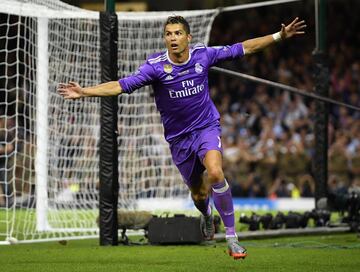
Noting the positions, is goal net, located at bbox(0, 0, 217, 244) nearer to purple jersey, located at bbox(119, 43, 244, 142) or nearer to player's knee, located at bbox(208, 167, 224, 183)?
purple jersey, located at bbox(119, 43, 244, 142)

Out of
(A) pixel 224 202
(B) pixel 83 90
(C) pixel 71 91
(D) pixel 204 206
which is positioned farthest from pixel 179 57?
(D) pixel 204 206

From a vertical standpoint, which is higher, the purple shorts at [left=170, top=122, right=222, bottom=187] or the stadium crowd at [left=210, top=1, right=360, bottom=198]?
the stadium crowd at [left=210, top=1, right=360, bottom=198]

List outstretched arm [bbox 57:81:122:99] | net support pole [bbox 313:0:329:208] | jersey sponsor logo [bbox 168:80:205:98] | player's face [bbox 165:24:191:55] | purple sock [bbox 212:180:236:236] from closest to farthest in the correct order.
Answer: outstretched arm [bbox 57:81:122:99]
purple sock [bbox 212:180:236:236]
player's face [bbox 165:24:191:55]
jersey sponsor logo [bbox 168:80:205:98]
net support pole [bbox 313:0:329:208]

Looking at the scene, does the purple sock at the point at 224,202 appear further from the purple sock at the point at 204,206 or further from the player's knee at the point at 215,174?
the purple sock at the point at 204,206

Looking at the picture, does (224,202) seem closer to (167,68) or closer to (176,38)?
(167,68)

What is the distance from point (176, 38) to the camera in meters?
9.88

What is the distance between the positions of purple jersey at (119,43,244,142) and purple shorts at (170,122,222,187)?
0.26 feet

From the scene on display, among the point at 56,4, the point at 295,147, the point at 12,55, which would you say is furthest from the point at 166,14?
the point at 295,147

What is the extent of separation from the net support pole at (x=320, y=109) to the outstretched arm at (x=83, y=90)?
7.20m

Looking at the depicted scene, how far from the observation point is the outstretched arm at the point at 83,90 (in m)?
9.19

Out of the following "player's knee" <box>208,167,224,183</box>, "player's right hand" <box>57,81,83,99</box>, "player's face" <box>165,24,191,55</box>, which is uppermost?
"player's face" <box>165,24,191,55</box>

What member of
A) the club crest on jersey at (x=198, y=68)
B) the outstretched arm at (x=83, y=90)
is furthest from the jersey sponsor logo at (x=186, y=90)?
the outstretched arm at (x=83, y=90)

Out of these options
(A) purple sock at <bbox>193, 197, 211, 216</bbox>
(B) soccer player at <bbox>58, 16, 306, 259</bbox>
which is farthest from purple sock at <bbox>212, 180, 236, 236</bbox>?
(A) purple sock at <bbox>193, 197, 211, 216</bbox>

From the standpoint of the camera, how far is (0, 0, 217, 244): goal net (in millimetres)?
14250
